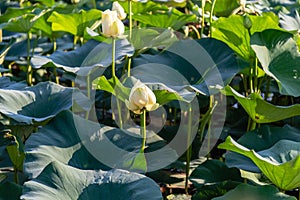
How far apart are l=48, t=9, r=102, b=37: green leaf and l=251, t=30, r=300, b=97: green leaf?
612mm

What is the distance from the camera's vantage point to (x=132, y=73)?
1.73 metres

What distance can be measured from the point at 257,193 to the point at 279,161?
84mm

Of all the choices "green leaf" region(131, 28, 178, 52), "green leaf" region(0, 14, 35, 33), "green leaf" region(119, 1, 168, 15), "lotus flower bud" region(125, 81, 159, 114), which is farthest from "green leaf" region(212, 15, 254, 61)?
"green leaf" region(0, 14, 35, 33)

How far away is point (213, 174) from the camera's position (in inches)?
62.0

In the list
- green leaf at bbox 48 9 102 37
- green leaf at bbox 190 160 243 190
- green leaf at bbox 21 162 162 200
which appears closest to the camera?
green leaf at bbox 21 162 162 200

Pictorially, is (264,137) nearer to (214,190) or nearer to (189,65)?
(214,190)

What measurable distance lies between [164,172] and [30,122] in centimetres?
49

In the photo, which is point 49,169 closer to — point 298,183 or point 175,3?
point 298,183

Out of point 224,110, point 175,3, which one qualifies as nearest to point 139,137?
point 224,110

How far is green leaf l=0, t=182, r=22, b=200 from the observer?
4.44 ft

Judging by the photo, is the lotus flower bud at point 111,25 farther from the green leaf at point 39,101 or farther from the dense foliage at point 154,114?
the green leaf at point 39,101

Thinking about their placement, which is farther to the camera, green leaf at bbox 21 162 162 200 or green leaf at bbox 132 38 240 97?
green leaf at bbox 132 38 240 97

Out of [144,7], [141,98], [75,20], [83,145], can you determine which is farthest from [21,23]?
[141,98]

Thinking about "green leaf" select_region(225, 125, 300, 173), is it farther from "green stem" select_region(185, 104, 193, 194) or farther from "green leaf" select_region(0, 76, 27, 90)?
"green leaf" select_region(0, 76, 27, 90)
